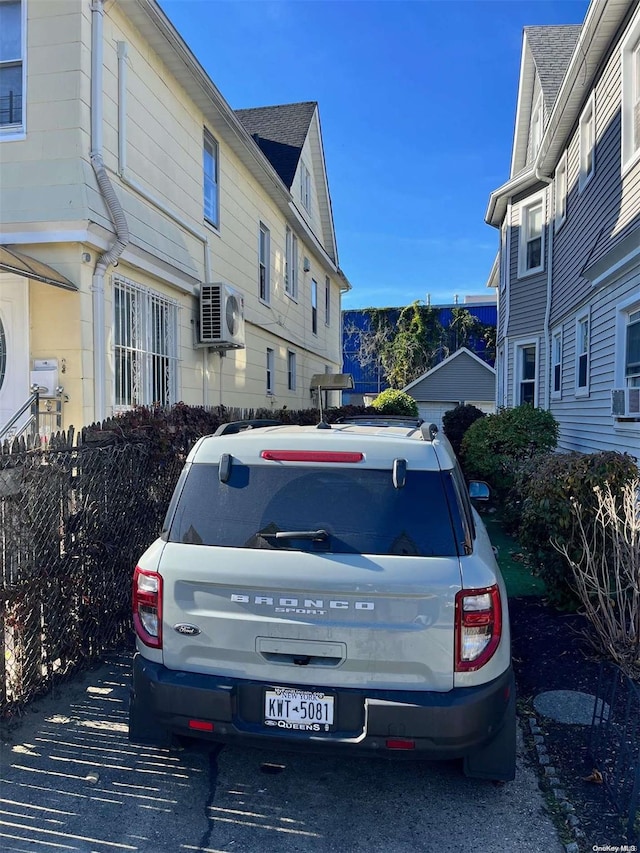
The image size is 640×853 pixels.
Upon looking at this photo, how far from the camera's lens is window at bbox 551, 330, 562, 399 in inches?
497

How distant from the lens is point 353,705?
2.53 meters

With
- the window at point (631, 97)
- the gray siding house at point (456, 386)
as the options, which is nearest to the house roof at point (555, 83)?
the window at point (631, 97)

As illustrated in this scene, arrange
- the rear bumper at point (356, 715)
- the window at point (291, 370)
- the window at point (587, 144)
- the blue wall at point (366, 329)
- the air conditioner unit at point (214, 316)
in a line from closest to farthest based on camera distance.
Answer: the rear bumper at point (356, 715) → the air conditioner unit at point (214, 316) → the window at point (587, 144) → the window at point (291, 370) → the blue wall at point (366, 329)

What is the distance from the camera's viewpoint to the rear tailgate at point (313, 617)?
2.51 meters

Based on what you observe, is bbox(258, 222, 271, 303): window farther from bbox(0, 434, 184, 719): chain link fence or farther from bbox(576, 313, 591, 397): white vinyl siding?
bbox(0, 434, 184, 719): chain link fence

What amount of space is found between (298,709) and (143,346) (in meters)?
6.25

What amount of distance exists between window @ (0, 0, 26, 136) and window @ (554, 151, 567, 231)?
33.0 ft

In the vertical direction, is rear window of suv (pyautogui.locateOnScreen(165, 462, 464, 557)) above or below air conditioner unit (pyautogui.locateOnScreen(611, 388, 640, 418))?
below

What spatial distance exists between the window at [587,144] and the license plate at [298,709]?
10162 mm

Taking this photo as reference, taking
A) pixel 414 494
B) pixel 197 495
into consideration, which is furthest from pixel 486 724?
pixel 197 495

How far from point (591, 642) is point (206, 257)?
8226 millimetres

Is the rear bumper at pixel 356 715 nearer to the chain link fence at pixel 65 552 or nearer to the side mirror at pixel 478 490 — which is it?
the chain link fence at pixel 65 552

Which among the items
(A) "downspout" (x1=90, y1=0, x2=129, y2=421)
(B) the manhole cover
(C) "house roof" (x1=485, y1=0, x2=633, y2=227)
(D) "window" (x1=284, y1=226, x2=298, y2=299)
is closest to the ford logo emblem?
(B) the manhole cover

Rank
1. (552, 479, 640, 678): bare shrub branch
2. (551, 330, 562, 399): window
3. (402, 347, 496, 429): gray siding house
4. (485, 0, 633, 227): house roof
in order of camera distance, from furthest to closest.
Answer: (402, 347, 496, 429): gray siding house, (551, 330, 562, 399): window, (485, 0, 633, 227): house roof, (552, 479, 640, 678): bare shrub branch
